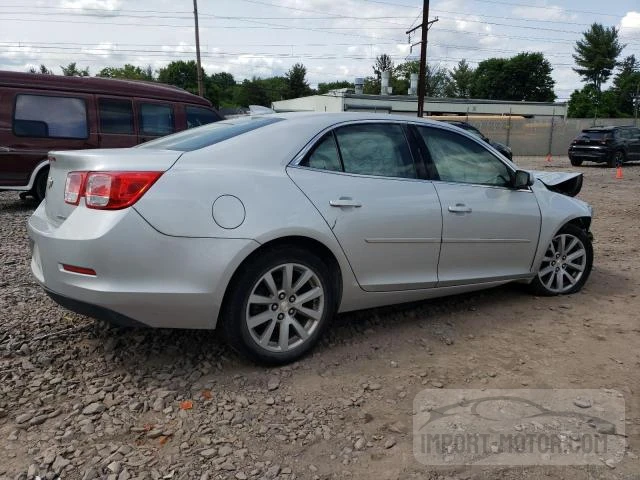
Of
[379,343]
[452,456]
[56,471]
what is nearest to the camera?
[56,471]

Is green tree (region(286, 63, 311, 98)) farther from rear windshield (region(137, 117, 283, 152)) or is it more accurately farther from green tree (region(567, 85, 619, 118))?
rear windshield (region(137, 117, 283, 152))

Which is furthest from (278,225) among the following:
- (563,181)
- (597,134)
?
(597,134)

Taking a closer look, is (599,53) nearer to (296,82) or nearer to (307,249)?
(296,82)

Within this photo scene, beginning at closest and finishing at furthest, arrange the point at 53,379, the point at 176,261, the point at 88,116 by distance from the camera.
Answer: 1. the point at 176,261
2. the point at 53,379
3. the point at 88,116

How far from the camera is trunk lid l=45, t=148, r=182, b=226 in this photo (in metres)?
2.84

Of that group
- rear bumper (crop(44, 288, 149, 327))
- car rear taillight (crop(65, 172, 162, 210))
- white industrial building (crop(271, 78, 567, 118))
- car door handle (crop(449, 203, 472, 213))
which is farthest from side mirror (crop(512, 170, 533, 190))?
white industrial building (crop(271, 78, 567, 118))

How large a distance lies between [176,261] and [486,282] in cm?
238

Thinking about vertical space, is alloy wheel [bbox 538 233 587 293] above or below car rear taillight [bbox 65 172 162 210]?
below

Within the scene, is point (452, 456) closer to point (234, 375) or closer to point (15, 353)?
point (234, 375)

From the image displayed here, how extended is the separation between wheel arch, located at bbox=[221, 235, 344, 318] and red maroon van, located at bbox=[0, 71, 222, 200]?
6551 millimetres

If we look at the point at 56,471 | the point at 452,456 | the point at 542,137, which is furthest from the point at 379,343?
the point at 542,137

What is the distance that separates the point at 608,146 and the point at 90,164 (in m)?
21.4

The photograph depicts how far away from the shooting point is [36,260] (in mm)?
3193

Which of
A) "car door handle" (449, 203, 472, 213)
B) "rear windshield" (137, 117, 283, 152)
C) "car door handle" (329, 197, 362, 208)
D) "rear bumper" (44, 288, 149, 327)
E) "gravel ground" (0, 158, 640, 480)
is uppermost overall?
"rear windshield" (137, 117, 283, 152)
